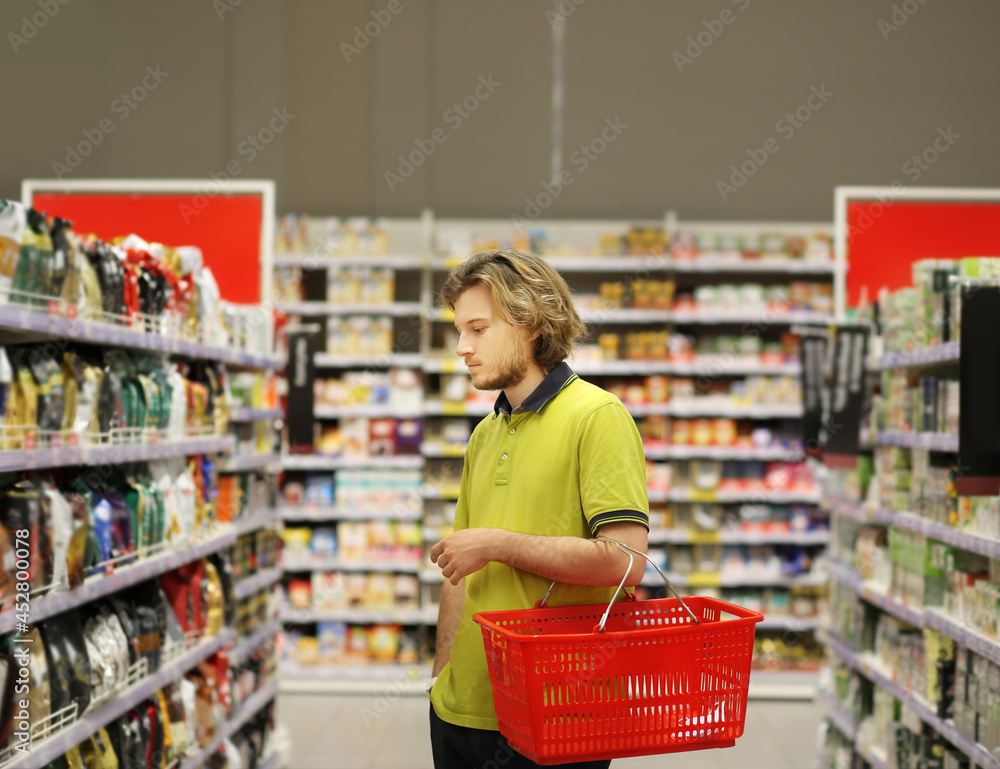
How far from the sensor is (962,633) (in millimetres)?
2928

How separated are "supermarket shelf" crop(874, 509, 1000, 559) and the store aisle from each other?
1.93 metres

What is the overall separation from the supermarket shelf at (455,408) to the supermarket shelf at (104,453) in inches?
121

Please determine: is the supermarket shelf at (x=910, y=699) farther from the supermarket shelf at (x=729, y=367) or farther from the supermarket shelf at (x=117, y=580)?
the supermarket shelf at (x=117, y=580)

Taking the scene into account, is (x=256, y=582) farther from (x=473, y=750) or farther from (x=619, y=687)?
(x=619, y=687)

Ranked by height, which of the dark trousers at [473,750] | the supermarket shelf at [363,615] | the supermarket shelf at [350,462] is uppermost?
the supermarket shelf at [350,462]

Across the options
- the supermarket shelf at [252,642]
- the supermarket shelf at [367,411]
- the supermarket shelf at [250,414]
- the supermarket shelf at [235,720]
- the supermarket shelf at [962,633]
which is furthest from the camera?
the supermarket shelf at [367,411]

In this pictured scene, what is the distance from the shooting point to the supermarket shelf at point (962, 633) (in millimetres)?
2719

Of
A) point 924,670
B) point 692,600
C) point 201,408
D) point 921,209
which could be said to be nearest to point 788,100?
point 921,209

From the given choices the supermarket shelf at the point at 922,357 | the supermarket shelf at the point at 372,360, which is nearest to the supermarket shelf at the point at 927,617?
the supermarket shelf at the point at 922,357

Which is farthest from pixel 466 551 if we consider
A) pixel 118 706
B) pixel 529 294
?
pixel 118 706

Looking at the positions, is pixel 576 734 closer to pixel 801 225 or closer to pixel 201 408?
pixel 201 408

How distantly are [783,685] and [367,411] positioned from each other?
3.58 m

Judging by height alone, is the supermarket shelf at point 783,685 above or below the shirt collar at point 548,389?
below

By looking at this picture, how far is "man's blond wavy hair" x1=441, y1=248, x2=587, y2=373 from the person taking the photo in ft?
5.51
